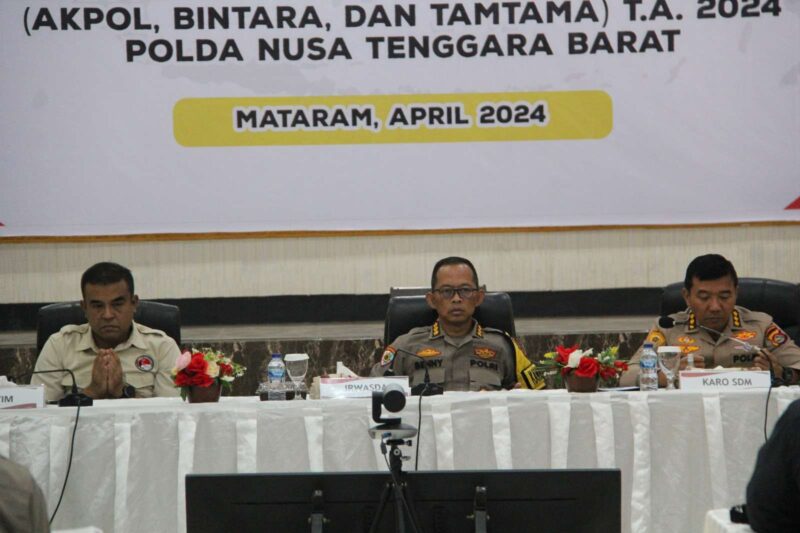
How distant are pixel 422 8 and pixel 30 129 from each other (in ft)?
6.18

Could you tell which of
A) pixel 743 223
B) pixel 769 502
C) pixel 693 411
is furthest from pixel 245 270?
pixel 769 502

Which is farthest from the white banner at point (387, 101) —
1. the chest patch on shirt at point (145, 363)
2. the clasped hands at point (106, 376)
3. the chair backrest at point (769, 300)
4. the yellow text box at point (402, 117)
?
the clasped hands at point (106, 376)

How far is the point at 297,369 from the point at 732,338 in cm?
149

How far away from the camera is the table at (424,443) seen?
10.1 feet

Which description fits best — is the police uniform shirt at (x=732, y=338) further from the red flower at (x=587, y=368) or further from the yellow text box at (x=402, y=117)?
the yellow text box at (x=402, y=117)

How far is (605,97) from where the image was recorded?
5.31 metres

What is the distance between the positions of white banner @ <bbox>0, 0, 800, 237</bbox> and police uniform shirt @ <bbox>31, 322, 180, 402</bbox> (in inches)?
57.8

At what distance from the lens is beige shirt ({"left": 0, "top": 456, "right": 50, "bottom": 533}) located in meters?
1.76

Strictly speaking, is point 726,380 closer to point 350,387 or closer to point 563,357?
point 563,357

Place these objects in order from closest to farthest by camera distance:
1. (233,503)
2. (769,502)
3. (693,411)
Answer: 1. (233,503)
2. (769,502)
3. (693,411)

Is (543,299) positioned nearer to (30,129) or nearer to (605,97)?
(605,97)

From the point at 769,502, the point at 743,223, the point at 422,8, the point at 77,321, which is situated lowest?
the point at 769,502

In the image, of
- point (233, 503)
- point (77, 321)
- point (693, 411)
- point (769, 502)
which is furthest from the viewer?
point (77, 321)

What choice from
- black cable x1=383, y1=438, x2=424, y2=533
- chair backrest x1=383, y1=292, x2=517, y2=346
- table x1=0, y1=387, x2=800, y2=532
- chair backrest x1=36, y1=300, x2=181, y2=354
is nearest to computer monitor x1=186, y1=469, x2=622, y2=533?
black cable x1=383, y1=438, x2=424, y2=533
